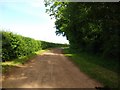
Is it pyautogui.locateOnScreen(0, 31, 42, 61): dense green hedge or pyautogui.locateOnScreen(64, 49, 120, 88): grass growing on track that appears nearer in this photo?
pyautogui.locateOnScreen(64, 49, 120, 88): grass growing on track

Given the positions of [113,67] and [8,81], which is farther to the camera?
[113,67]

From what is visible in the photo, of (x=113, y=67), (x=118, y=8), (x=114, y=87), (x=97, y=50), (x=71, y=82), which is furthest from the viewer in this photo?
(x=97, y=50)

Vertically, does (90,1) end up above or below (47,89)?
above

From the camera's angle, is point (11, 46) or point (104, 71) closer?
point (104, 71)

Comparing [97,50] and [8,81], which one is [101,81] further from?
[97,50]

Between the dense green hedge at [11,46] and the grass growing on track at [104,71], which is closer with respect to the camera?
the grass growing on track at [104,71]

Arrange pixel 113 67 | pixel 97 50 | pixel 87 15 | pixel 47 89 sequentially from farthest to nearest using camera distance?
pixel 97 50, pixel 113 67, pixel 87 15, pixel 47 89

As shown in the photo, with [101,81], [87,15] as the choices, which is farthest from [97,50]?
[101,81]

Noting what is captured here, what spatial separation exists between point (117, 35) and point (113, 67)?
4537 mm

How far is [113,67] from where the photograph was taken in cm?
1902

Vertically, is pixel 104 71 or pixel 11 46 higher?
pixel 11 46

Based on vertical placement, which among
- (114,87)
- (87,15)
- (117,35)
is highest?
(87,15)

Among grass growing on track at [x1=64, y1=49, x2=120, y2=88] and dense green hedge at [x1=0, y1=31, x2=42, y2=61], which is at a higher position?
dense green hedge at [x1=0, y1=31, x2=42, y2=61]

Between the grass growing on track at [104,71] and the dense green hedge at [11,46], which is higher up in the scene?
the dense green hedge at [11,46]
